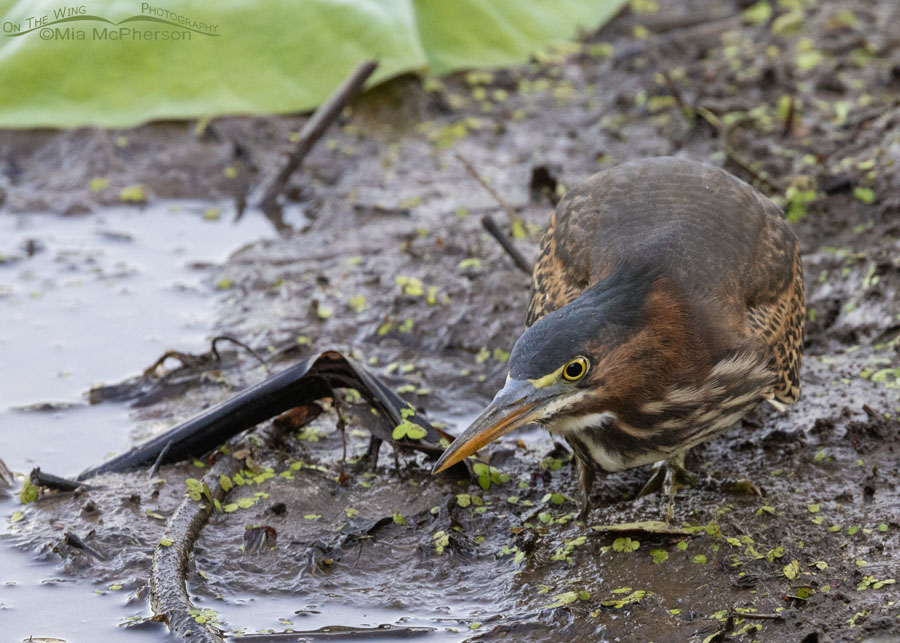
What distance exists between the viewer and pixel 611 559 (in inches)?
175

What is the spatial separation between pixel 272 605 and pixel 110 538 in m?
0.82

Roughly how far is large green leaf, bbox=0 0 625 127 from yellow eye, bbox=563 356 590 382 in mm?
5197

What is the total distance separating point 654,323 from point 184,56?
570 centimetres

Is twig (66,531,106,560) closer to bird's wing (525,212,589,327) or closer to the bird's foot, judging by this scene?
bird's wing (525,212,589,327)

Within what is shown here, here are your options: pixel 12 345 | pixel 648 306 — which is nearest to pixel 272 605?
pixel 648 306

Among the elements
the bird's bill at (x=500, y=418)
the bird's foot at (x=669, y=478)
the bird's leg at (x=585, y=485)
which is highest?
the bird's bill at (x=500, y=418)

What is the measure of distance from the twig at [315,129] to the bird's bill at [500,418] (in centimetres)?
431

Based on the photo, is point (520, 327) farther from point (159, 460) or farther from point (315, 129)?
point (315, 129)

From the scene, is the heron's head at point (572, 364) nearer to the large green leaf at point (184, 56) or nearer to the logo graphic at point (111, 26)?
the large green leaf at point (184, 56)

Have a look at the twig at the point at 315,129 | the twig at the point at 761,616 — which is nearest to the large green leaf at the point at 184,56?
the twig at the point at 315,129

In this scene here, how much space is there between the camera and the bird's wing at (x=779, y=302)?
4566 mm

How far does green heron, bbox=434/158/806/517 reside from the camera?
392 centimetres

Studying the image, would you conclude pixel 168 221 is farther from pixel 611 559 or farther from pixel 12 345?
pixel 611 559

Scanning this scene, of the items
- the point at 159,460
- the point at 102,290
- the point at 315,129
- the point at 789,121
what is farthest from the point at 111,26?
the point at 789,121
